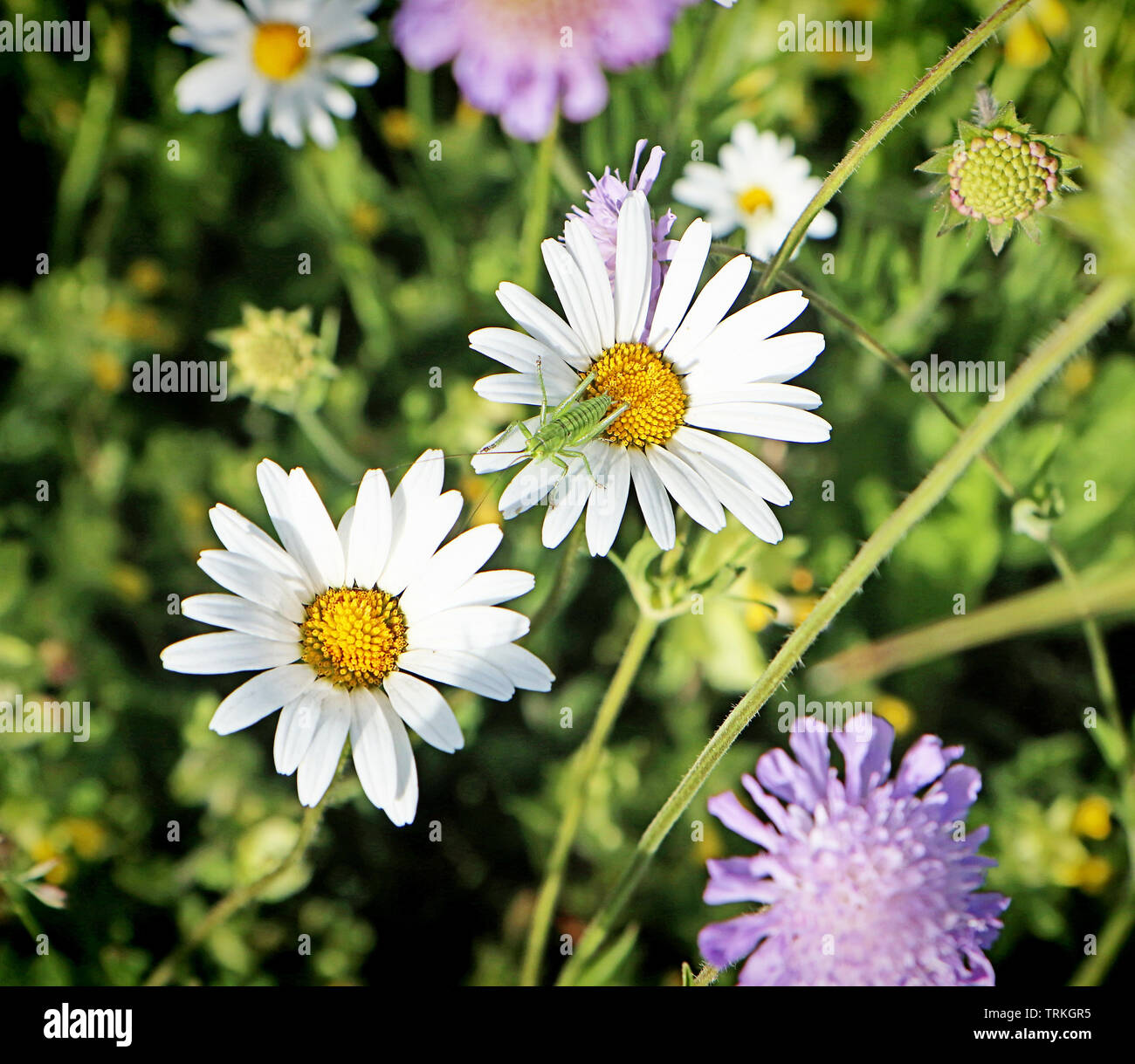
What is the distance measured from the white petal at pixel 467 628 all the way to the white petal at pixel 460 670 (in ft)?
0.05

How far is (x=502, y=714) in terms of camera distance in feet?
7.89

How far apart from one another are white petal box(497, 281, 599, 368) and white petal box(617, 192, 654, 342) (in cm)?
7

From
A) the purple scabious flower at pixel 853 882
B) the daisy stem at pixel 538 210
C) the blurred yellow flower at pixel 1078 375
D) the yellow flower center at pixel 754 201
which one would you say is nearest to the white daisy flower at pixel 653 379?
the purple scabious flower at pixel 853 882

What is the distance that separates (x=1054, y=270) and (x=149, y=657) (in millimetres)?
2342

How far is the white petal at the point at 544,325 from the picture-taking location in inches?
55.4

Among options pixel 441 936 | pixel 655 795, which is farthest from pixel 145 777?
pixel 655 795

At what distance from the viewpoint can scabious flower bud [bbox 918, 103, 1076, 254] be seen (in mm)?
1438

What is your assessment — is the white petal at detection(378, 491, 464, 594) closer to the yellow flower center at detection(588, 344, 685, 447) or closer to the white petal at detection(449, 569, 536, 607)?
the white petal at detection(449, 569, 536, 607)

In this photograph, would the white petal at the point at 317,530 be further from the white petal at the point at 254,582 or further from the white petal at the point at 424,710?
the white petal at the point at 424,710

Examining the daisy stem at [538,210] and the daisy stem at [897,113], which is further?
the daisy stem at [538,210]

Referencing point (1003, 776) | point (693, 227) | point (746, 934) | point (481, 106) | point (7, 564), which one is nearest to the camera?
point (693, 227)

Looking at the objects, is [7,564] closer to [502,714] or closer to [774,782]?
[502,714]

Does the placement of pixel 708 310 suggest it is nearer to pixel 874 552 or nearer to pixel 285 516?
pixel 874 552

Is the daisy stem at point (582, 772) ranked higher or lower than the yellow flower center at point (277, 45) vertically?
lower
